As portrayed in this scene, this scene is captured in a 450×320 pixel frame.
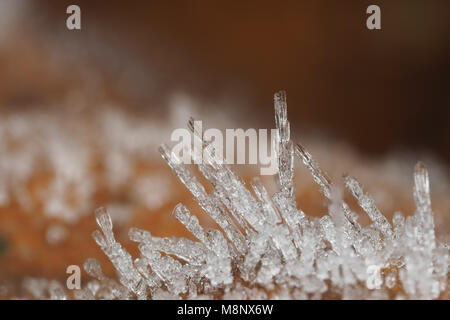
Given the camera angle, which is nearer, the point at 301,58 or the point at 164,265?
the point at 164,265

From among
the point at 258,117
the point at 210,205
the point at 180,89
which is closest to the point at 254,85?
the point at 258,117

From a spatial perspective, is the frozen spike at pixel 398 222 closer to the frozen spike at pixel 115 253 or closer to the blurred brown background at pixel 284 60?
the frozen spike at pixel 115 253

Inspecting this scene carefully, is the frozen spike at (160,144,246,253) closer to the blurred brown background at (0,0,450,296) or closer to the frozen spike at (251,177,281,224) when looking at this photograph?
the frozen spike at (251,177,281,224)

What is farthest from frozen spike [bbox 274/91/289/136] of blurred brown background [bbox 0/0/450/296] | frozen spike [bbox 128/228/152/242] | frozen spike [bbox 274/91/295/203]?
blurred brown background [bbox 0/0/450/296]

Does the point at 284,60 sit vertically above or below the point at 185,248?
above

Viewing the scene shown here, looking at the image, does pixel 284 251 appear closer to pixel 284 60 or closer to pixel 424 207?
pixel 424 207

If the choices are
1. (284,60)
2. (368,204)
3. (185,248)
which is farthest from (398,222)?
(284,60)

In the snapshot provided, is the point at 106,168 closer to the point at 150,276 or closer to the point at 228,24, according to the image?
the point at 228,24
